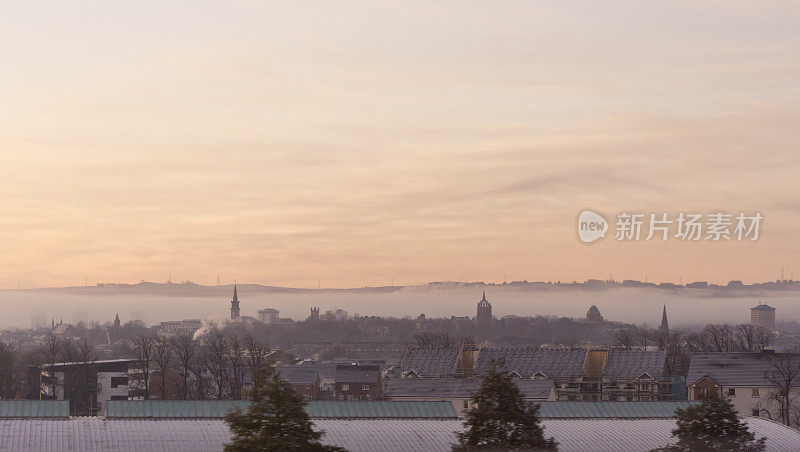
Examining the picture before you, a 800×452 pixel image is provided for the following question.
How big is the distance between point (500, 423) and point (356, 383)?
3936 inches

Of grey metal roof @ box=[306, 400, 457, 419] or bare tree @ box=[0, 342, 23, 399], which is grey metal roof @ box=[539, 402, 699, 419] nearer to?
grey metal roof @ box=[306, 400, 457, 419]

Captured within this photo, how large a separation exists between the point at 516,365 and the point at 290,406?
Result: 3128 inches

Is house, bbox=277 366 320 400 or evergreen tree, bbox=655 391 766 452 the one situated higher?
evergreen tree, bbox=655 391 766 452

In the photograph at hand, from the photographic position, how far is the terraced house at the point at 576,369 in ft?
328

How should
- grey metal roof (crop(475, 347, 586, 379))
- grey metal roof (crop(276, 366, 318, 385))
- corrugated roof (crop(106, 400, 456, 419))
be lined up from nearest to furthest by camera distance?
corrugated roof (crop(106, 400, 456, 419)), grey metal roof (crop(475, 347, 586, 379)), grey metal roof (crop(276, 366, 318, 385))

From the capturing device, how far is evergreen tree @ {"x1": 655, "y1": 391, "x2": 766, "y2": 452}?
34.8 m

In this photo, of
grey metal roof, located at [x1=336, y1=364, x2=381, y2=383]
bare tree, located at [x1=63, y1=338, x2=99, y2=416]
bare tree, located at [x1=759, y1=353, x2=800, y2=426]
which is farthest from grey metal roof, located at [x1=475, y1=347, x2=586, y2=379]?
bare tree, located at [x1=63, y1=338, x2=99, y2=416]

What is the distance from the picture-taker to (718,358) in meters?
95.9

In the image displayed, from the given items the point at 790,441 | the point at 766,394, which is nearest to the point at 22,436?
the point at 790,441

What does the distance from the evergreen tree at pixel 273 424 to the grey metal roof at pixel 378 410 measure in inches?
795

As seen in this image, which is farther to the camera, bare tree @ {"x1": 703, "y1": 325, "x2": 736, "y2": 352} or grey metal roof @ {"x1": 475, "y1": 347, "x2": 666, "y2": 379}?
bare tree @ {"x1": 703, "y1": 325, "x2": 736, "y2": 352}

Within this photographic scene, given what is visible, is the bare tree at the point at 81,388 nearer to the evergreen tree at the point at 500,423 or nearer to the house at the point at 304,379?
the house at the point at 304,379

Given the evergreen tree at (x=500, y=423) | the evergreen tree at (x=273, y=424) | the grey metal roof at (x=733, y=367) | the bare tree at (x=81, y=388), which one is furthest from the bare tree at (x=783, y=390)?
the evergreen tree at (x=273, y=424)

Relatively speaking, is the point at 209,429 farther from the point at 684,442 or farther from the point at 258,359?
the point at 258,359
